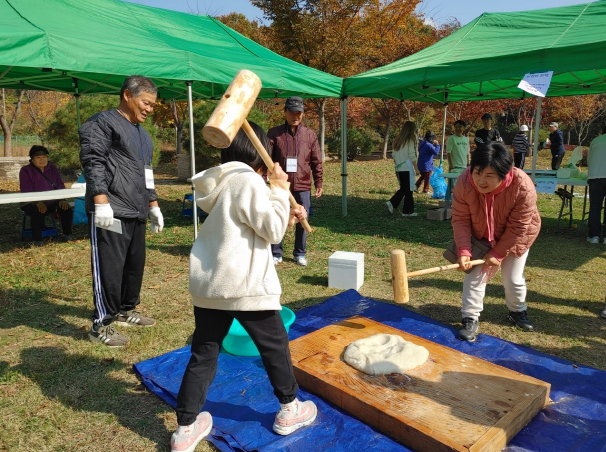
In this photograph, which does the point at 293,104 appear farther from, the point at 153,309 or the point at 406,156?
the point at 406,156

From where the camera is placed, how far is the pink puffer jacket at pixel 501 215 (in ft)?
10.3

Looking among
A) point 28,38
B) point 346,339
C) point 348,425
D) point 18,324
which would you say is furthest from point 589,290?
point 28,38

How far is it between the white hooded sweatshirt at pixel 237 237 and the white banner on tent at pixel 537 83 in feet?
14.8

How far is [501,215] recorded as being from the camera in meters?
3.25

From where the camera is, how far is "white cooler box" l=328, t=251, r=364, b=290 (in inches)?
177

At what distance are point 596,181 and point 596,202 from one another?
295mm

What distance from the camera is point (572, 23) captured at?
6641 millimetres

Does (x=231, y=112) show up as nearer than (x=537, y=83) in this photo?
Yes

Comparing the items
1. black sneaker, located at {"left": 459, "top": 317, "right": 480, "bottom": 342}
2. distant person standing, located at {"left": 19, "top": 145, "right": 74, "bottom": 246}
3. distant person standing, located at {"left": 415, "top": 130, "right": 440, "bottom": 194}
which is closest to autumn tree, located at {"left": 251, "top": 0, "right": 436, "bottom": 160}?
distant person standing, located at {"left": 415, "top": 130, "right": 440, "bottom": 194}

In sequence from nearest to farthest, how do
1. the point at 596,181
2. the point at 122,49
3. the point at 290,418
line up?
the point at 290,418
the point at 122,49
the point at 596,181

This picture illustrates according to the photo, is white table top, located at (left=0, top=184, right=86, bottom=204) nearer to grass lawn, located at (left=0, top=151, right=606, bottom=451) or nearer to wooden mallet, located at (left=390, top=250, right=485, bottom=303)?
grass lawn, located at (left=0, top=151, right=606, bottom=451)

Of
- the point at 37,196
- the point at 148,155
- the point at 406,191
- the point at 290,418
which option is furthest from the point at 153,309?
the point at 406,191

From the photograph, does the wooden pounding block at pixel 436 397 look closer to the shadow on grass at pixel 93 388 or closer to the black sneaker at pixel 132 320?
the shadow on grass at pixel 93 388

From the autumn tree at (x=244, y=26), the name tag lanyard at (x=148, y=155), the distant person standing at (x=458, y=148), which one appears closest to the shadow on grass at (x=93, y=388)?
the name tag lanyard at (x=148, y=155)
